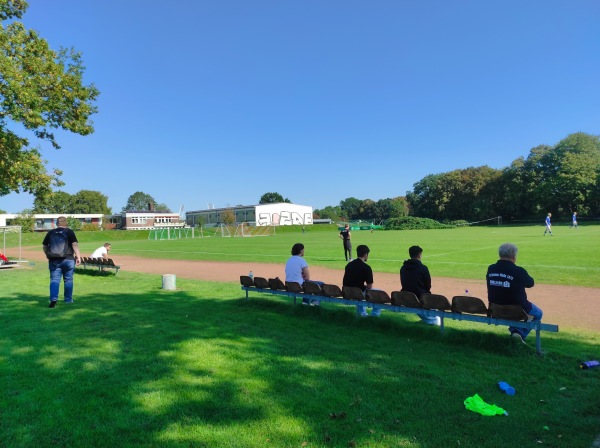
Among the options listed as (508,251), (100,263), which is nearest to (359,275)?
(508,251)

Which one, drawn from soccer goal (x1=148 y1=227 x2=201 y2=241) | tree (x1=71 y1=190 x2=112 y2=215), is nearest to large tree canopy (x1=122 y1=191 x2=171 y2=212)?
tree (x1=71 y1=190 x2=112 y2=215)

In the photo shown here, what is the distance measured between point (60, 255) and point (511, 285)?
8.44 metres

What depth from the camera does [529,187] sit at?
234ft

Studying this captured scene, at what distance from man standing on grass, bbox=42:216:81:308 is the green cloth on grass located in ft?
25.4

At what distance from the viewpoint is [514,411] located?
360cm

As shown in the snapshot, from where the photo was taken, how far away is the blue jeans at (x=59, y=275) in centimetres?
839

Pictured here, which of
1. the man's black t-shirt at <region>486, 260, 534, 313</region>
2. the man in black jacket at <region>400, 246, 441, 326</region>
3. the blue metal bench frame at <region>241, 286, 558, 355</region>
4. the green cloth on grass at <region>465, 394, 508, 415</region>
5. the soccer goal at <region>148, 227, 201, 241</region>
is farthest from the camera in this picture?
the soccer goal at <region>148, 227, 201, 241</region>

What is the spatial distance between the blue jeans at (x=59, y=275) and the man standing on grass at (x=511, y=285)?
8.15m

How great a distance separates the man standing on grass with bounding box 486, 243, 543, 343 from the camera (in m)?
5.41

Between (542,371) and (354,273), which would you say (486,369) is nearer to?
(542,371)

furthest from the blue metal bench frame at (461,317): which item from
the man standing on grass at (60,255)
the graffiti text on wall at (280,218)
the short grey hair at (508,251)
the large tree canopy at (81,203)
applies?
the large tree canopy at (81,203)

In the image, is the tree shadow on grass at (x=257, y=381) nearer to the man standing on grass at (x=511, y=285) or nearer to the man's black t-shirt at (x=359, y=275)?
the man standing on grass at (x=511, y=285)

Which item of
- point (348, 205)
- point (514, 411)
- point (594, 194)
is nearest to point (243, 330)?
point (514, 411)

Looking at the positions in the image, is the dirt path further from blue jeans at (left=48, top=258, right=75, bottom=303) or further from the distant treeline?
the distant treeline
